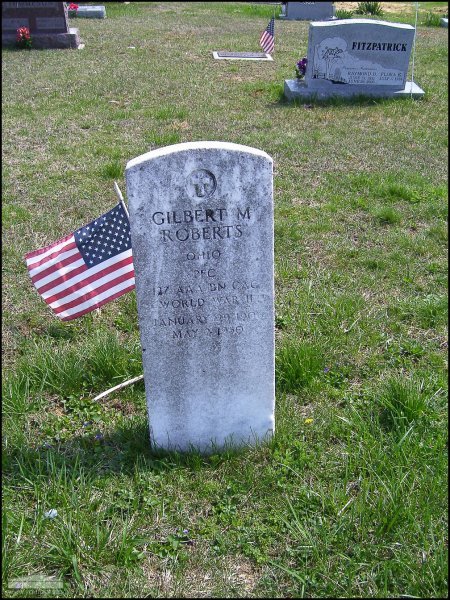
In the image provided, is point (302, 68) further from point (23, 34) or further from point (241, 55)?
point (23, 34)

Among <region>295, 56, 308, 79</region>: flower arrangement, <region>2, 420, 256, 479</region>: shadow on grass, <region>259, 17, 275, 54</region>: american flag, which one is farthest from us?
<region>259, 17, 275, 54</region>: american flag

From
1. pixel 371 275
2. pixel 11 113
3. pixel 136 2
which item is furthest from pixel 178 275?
pixel 136 2

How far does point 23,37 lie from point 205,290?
13.0 m

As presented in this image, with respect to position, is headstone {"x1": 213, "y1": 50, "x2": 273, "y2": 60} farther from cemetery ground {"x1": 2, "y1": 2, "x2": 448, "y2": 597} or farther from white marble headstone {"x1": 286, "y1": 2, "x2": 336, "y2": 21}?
white marble headstone {"x1": 286, "y1": 2, "x2": 336, "y2": 21}

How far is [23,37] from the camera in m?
13.6

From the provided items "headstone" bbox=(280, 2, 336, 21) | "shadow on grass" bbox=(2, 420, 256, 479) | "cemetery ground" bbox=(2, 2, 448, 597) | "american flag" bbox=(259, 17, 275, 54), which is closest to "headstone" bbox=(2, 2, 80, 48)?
"american flag" bbox=(259, 17, 275, 54)

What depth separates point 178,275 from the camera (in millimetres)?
2730

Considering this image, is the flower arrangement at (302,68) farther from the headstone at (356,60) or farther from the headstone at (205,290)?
the headstone at (205,290)

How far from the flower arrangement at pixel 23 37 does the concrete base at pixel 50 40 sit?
199mm

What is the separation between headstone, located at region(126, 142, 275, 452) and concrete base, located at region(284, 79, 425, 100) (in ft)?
25.1

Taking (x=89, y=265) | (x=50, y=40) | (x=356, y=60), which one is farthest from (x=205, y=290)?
(x=50, y=40)

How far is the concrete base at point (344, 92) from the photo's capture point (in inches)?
381

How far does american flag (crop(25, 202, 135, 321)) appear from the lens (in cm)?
369

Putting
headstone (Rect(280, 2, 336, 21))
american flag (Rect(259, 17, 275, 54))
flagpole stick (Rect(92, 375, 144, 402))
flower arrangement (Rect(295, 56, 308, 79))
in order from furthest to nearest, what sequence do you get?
headstone (Rect(280, 2, 336, 21)) < american flag (Rect(259, 17, 275, 54)) < flower arrangement (Rect(295, 56, 308, 79)) < flagpole stick (Rect(92, 375, 144, 402))
